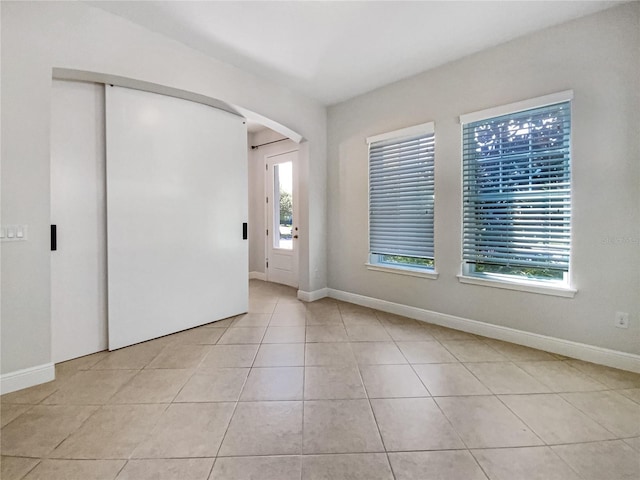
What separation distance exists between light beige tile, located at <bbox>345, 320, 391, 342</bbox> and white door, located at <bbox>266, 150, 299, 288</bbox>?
2.24 metres

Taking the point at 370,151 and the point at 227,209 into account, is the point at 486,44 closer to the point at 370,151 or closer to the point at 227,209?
the point at 370,151

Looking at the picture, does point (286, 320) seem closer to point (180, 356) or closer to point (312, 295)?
point (312, 295)

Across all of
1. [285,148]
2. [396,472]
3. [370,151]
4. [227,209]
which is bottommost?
[396,472]

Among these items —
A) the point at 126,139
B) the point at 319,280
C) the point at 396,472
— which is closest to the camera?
the point at 396,472

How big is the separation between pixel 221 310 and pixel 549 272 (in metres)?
3.39

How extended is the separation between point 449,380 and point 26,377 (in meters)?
3.00

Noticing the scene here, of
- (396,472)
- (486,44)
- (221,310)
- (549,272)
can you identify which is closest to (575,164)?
(549,272)

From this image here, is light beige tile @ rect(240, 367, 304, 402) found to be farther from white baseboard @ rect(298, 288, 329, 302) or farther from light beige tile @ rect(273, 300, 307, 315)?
white baseboard @ rect(298, 288, 329, 302)

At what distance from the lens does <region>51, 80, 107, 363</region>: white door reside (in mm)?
2309

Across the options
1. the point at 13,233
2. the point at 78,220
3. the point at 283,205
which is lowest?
the point at 13,233

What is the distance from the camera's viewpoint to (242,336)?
2.91 meters

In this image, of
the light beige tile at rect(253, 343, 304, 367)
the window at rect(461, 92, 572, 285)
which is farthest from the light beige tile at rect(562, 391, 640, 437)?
the light beige tile at rect(253, 343, 304, 367)

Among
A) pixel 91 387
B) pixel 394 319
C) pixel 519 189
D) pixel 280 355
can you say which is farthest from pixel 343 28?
pixel 91 387

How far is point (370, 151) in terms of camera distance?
3.82 metres
